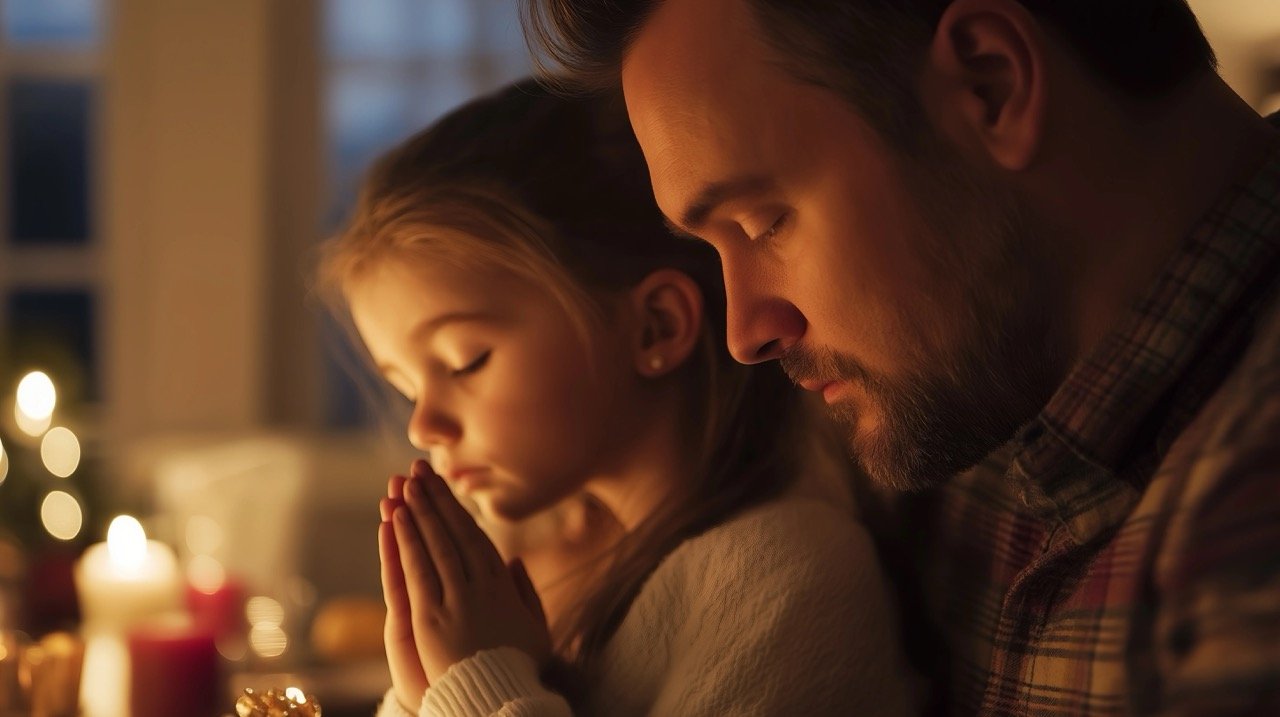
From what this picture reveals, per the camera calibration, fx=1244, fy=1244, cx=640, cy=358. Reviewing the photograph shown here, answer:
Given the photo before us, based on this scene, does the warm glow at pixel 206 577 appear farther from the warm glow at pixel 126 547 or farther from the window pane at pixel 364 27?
the window pane at pixel 364 27

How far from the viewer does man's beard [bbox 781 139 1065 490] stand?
74 cm

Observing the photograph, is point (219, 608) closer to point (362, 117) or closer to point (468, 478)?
point (468, 478)

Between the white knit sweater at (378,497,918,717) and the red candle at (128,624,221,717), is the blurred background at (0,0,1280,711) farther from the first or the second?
the white knit sweater at (378,497,918,717)

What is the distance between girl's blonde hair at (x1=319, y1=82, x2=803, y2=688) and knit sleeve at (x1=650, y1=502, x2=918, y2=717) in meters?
0.07

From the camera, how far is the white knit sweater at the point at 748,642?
833 millimetres

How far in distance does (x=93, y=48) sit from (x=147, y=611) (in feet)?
7.88

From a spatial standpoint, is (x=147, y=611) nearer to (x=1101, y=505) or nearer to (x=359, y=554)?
(x=1101, y=505)

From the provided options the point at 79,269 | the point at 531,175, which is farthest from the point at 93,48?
the point at 531,175

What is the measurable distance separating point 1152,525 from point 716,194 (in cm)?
33

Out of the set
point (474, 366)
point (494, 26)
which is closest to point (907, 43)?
point (474, 366)

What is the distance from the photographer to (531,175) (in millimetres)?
1031

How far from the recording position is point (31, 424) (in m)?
2.41

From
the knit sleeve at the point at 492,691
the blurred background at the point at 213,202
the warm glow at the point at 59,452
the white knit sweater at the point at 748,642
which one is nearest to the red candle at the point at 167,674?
the white knit sweater at the point at 748,642

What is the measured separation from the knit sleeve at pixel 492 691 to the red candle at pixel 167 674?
667 mm
